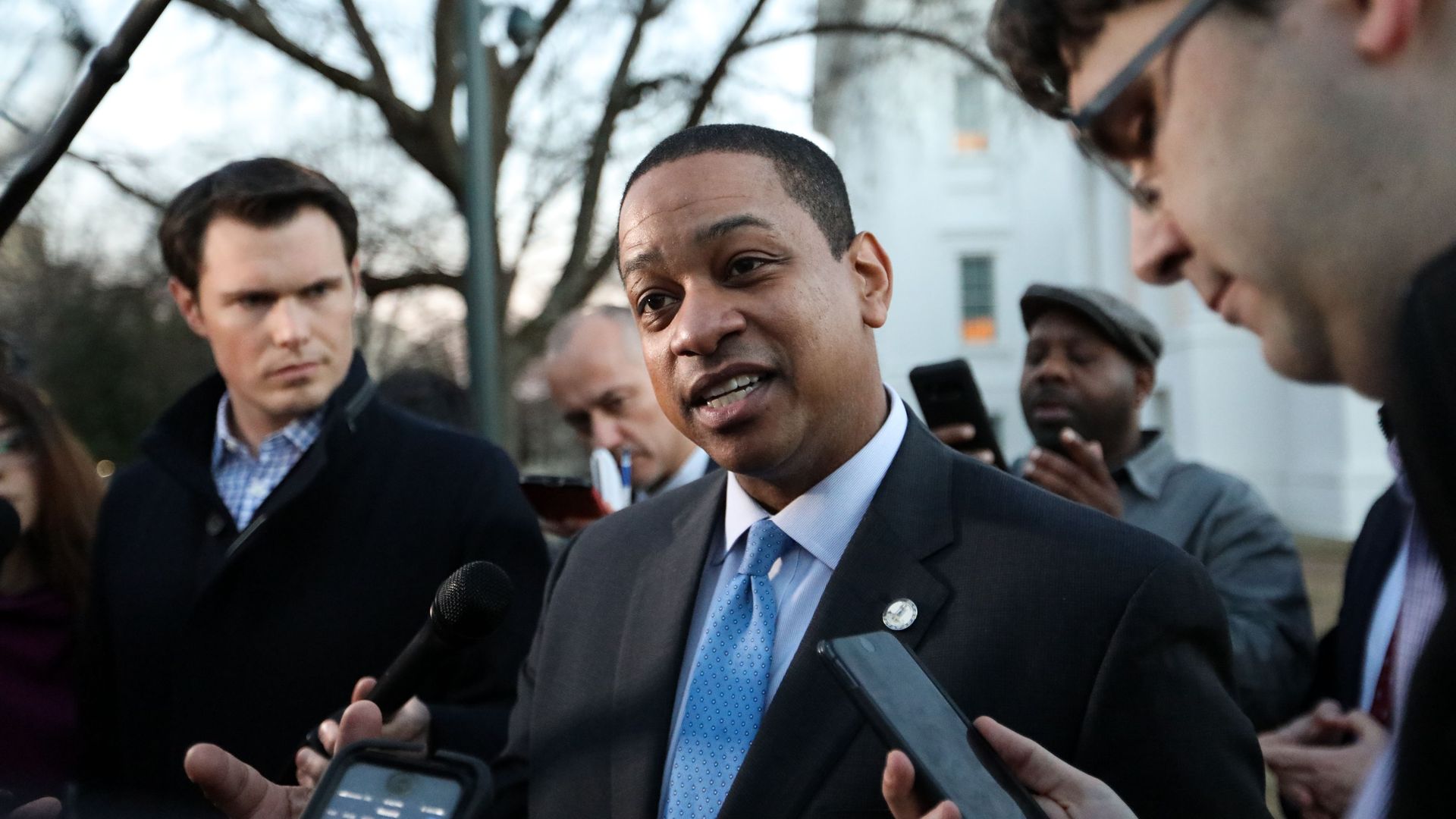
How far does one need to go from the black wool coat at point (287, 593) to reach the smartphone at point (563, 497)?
27.4 inches

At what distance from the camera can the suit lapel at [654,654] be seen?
2.23m

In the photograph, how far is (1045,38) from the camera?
1.42 meters

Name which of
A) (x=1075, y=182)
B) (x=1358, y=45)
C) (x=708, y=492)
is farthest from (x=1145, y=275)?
(x=1075, y=182)

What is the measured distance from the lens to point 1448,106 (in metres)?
1.05

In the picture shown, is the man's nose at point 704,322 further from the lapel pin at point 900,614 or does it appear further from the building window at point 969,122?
the building window at point 969,122

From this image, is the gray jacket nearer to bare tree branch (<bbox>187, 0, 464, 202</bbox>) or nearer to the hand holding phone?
the hand holding phone

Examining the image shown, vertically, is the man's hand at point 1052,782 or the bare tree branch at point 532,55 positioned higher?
the bare tree branch at point 532,55

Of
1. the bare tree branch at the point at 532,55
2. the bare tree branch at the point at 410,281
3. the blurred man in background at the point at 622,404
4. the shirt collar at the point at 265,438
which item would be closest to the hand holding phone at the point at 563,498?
the blurred man in background at the point at 622,404

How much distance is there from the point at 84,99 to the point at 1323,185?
1.26 meters

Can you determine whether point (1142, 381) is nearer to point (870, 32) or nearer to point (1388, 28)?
point (1388, 28)

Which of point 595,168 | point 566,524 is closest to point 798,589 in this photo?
point 566,524

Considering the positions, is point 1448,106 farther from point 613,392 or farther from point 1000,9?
point 613,392

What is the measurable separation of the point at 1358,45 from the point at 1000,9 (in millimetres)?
481

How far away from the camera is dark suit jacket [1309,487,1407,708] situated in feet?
9.36
